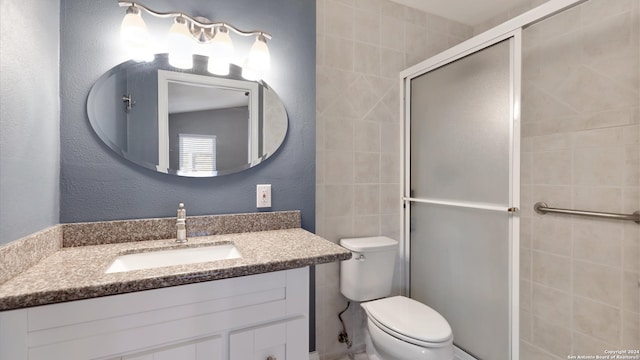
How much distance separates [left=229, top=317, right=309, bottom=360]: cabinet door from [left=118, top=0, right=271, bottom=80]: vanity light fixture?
3.58 ft

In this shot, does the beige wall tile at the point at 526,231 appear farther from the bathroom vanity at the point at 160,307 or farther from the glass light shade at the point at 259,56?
the glass light shade at the point at 259,56

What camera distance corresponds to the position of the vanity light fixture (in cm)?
109

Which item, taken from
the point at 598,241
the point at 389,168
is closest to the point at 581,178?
the point at 598,241

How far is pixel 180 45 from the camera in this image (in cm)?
117

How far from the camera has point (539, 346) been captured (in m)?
1.67

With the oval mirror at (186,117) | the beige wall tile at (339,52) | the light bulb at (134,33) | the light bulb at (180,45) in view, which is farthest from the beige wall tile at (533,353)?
the light bulb at (134,33)

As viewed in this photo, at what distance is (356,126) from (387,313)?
3.71 feet

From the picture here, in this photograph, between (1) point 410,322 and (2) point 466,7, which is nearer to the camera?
Answer: (1) point 410,322

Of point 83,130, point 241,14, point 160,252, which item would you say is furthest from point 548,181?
point 83,130

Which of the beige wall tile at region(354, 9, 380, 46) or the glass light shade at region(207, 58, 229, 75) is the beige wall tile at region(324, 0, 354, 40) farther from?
the glass light shade at region(207, 58, 229, 75)

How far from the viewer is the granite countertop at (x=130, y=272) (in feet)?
2.17

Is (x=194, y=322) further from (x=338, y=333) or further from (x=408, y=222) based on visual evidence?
(x=408, y=222)

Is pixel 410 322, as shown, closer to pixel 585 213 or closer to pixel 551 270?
pixel 551 270

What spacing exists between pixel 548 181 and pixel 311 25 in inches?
65.6
